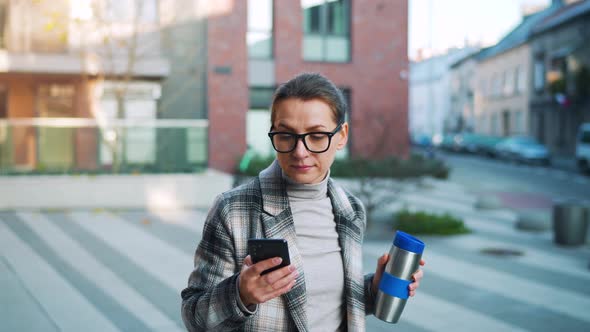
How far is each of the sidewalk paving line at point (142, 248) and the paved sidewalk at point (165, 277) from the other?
2 cm

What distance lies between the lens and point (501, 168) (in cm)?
3534

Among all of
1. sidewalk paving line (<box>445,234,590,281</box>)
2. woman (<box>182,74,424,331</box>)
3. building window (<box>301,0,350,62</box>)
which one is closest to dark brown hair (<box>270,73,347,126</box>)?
woman (<box>182,74,424,331</box>)

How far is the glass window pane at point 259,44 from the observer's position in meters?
23.6

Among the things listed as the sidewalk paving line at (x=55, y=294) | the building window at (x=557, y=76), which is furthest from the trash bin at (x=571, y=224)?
the building window at (x=557, y=76)

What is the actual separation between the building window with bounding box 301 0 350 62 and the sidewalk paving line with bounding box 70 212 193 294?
12.5m

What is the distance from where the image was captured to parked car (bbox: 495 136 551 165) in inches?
1453

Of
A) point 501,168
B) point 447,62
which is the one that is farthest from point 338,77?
point 447,62

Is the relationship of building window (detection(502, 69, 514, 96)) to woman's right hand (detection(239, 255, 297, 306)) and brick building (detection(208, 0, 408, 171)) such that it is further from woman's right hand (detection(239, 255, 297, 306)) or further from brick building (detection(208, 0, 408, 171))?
woman's right hand (detection(239, 255, 297, 306))

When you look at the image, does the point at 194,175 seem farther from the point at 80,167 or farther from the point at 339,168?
the point at 339,168

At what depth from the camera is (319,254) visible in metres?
2.47

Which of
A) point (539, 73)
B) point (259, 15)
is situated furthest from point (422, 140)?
point (259, 15)

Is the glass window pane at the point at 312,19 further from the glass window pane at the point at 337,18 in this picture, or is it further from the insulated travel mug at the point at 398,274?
the insulated travel mug at the point at 398,274

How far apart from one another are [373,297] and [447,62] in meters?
73.1

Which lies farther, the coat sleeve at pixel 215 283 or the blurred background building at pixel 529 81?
the blurred background building at pixel 529 81
